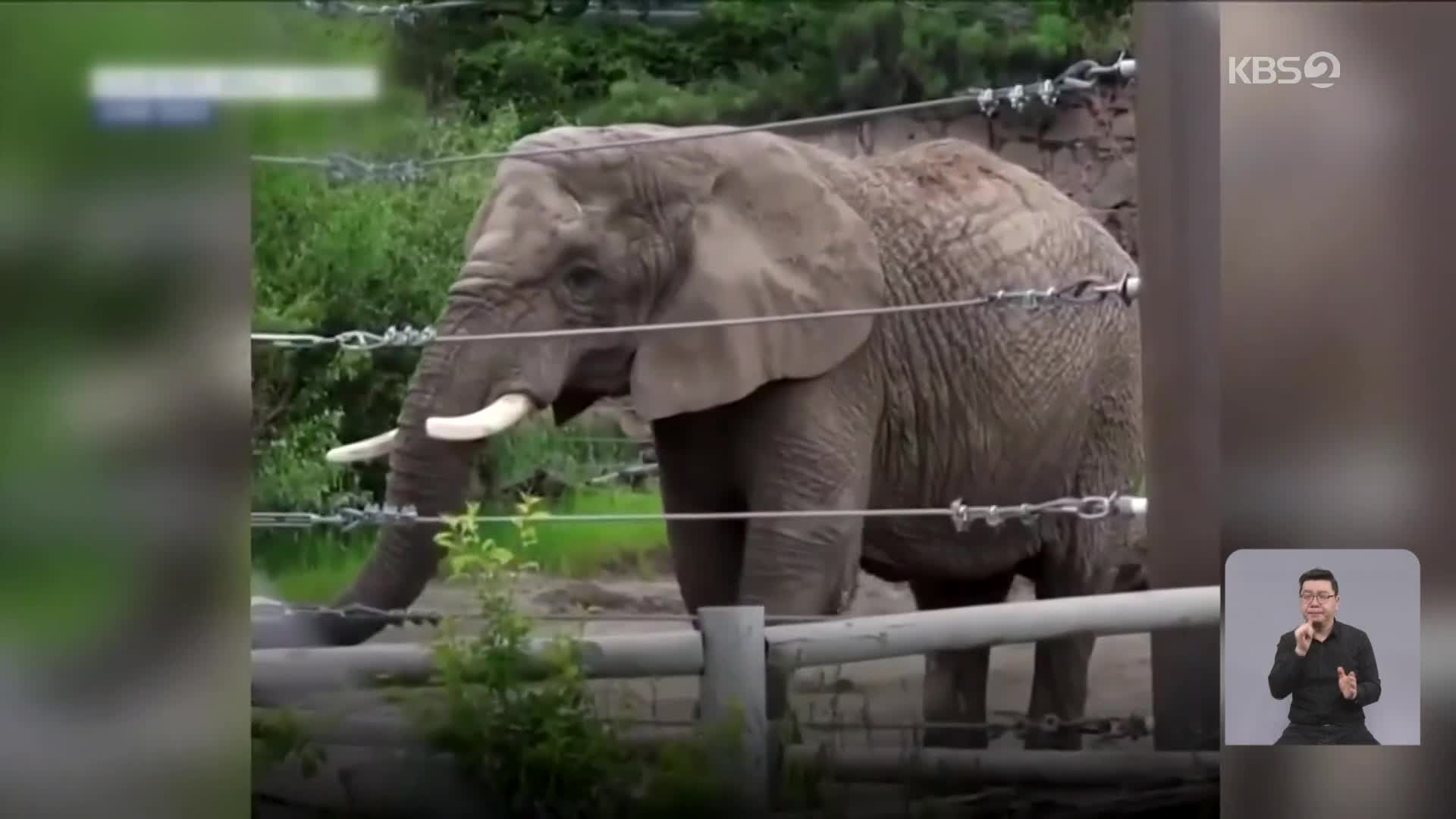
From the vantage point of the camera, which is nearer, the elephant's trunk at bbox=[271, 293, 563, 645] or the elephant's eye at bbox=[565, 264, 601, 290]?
the elephant's trunk at bbox=[271, 293, 563, 645]

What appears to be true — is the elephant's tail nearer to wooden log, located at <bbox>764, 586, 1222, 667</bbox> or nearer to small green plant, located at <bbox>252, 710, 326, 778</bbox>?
wooden log, located at <bbox>764, 586, 1222, 667</bbox>

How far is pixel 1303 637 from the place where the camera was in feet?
9.30

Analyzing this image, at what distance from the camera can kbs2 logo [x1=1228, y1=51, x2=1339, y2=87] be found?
280 cm

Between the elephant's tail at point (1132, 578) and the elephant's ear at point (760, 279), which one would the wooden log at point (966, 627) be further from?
the elephant's ear at point (760, 279)

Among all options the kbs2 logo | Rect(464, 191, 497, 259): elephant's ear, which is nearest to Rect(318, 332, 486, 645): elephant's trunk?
Rect(464, 191, 497, 259): elephant's ear

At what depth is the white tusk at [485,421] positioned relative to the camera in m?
3.05

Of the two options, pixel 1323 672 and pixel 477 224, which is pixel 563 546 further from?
pixel 1323 672

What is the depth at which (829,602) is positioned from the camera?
10.1 feet

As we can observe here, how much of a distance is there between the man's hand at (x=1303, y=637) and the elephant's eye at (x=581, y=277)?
1331 mm

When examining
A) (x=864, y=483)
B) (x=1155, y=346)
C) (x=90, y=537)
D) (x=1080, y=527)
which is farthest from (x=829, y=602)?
(x=90, y=537)

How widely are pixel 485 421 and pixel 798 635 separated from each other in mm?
656

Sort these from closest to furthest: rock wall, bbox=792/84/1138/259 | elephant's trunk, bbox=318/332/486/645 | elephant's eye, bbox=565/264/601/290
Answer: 1. rock wall, bbox=792/84/1138/259
2. elephant's trunk, bbox=318/332/486/645
3. elephant's eye, bbox=565/264/601/290

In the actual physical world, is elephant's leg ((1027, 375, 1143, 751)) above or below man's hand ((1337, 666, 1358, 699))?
above

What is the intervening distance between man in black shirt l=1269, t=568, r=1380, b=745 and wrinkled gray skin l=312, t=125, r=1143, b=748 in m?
0.32
